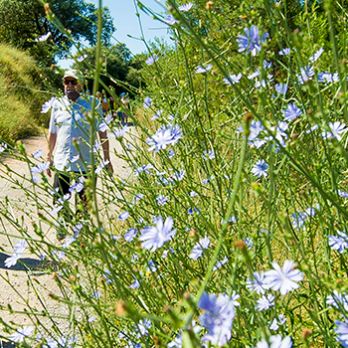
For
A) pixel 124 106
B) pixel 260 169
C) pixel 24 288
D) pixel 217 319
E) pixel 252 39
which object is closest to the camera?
pixel 217 319

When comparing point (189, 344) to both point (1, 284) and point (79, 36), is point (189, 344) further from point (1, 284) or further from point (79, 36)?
point (79, 36)

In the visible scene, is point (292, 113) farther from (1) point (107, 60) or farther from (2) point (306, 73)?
(1) point (107, 60)

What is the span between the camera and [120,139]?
64.3 inches

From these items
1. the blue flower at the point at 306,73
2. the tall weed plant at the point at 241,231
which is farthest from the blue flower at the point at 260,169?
the blue flower at the point at 306,73

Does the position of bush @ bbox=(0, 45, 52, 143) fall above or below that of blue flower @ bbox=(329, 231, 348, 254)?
above

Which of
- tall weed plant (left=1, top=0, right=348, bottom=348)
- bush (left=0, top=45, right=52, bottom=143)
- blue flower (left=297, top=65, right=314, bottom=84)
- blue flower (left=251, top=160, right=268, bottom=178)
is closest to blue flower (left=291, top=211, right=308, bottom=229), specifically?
tall weed plant (left=1, top=0, right=348, bottom=348)

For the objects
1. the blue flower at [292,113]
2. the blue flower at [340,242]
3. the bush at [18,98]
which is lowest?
the blue flower at [340,242]

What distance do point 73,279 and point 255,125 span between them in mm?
583

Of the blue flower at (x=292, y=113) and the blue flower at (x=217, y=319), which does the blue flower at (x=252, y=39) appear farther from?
the blue flower at (x=217, y=319)

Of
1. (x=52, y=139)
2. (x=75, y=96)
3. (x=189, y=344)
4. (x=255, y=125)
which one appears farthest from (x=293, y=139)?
(x=52, y=139)

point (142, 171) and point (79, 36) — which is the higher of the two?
point (79, 36)

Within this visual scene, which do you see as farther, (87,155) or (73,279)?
(87,155)

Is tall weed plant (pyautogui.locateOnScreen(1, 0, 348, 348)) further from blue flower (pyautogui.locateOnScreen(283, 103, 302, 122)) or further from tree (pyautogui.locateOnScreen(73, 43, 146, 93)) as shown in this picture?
tree (pyautogui.locateOnScreen(73, 43, 146, 93))

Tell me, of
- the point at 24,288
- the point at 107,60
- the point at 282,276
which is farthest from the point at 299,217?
the point at 24,288
